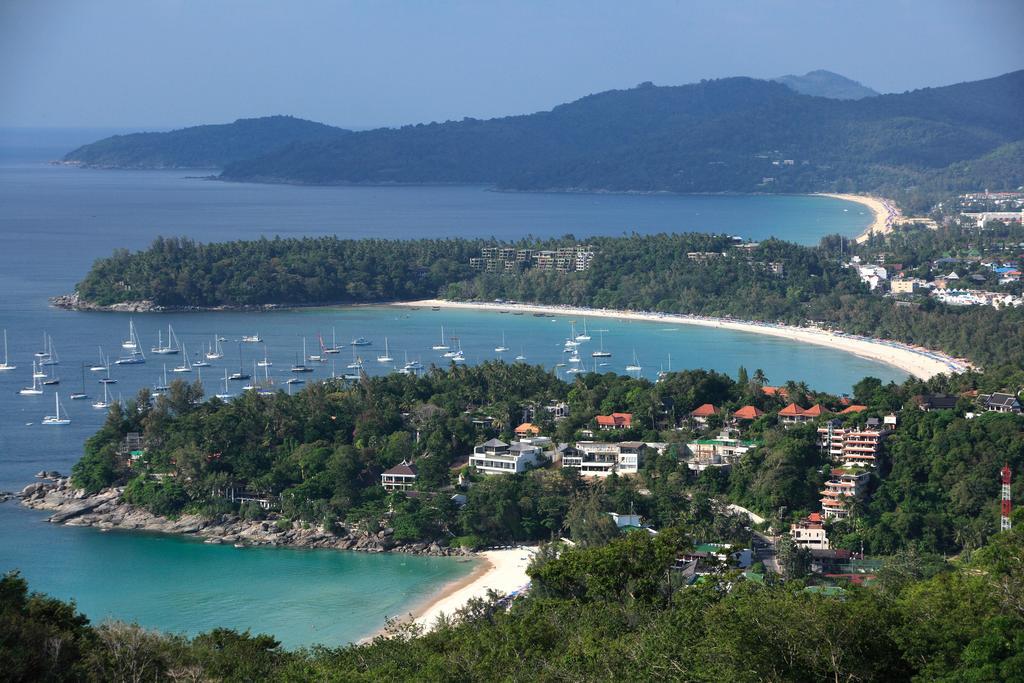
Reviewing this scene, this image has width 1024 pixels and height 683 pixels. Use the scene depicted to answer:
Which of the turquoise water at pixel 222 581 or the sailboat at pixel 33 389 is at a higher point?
the sailboat at pixel 33 389

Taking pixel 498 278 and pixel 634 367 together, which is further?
pixel 498 278

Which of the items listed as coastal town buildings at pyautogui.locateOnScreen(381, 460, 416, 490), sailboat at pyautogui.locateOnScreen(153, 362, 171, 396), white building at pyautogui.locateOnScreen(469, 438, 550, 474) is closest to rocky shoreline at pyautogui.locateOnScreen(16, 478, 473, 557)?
coastal town buildings at pyautogui.locateOnScreen(381, 460, 416, 490)

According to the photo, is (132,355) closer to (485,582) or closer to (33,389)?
Answer: (33,389)

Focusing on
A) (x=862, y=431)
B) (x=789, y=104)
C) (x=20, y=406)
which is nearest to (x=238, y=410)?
(x=20, y=406)

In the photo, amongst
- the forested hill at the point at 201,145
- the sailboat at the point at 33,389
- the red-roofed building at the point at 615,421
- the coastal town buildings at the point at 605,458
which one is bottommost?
the sailboat at the point at 33,389

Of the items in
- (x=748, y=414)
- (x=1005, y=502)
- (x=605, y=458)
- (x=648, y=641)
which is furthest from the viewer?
(x=748, y=414)

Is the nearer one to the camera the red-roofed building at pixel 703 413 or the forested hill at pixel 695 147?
the red-roofed building at pixel 703 413

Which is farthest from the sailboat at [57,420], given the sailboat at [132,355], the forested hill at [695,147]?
the forested hill at [695,147]

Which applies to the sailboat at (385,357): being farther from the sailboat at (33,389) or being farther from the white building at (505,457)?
the white building at (505,457)

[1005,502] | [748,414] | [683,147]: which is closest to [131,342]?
[748,414]
